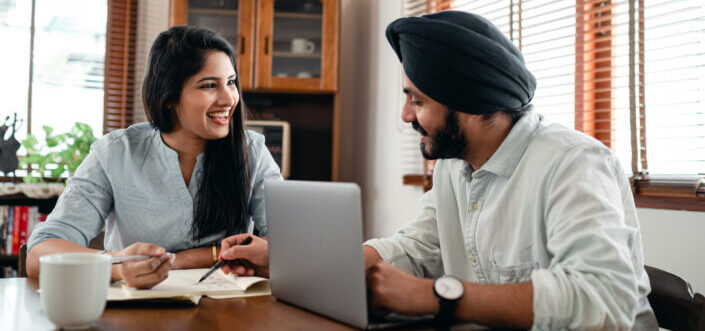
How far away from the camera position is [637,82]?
6.49 feet

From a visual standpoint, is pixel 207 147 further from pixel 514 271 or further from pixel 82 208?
pixel 514 271

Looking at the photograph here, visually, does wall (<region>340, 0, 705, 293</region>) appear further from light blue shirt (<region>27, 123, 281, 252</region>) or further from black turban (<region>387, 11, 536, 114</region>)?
black turban (<region>387, 11, 536, 114</region>)

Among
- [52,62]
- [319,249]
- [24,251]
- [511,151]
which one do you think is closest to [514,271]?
[511,151]

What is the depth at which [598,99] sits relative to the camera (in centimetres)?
→ 215

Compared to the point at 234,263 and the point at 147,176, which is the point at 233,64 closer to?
the point at 147,176

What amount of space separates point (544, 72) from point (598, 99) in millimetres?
310

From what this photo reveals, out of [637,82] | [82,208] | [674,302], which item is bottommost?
[674,302]

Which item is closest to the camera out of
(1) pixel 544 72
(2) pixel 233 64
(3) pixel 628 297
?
(3) pixel 628 297

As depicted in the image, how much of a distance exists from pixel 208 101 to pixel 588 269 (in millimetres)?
1094

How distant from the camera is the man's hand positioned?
860 millimetres

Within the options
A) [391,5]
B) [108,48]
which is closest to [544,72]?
[391,5]

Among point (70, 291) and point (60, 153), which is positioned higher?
point (60, 153)

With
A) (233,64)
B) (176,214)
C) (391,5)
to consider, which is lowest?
(176,214)

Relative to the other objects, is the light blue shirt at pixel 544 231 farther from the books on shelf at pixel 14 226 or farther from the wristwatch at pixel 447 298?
the books on shelf at pixel 14 226
